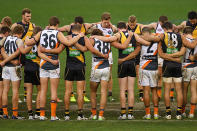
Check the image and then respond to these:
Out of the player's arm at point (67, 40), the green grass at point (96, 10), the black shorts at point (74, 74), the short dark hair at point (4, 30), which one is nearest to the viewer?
the player's arm at point (67, 40)

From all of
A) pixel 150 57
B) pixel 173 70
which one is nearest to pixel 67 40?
pixel 150 57

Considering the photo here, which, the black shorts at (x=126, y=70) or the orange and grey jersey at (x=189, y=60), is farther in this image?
the orange and grey jersey at (x=189, y=60)

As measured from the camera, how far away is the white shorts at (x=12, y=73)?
13.5m

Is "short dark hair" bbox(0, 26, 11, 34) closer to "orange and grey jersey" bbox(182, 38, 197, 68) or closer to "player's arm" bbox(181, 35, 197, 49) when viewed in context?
"player's arm" bbox(181, 35, 197, 49)

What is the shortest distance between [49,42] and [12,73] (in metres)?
1.48

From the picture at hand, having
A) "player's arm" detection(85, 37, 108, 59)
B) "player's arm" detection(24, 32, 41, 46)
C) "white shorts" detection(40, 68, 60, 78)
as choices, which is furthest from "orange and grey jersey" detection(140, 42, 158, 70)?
"player's arm" detection(24, 32, 41, 46)

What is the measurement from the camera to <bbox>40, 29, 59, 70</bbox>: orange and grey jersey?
12.9 meters

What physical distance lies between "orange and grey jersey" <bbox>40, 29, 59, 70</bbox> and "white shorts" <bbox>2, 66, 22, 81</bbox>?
0.91m

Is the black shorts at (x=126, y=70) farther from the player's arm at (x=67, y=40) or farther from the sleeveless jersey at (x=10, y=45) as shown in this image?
Answer: the sleeveless jersey at (x=10, y=45)

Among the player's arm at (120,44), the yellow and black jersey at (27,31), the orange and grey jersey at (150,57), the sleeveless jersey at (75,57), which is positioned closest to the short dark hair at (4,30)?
the yellow and black jersey at (27,31)

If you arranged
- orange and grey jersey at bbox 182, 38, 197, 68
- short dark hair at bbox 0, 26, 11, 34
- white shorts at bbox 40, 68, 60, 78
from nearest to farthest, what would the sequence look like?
1. white shorts at bbox 40, 68, 60, 78
2. orange and grey jersey at bbox 182, 38, 197, 68
3. short dark hair at bbox 0, 26, 11, 34

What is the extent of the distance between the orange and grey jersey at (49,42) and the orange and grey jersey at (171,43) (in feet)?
9.29

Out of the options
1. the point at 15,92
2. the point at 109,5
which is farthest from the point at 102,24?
the point at 109,5

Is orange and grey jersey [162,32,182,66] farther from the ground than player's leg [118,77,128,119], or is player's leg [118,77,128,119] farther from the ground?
orange and grey jersey [162,32,182,66]
